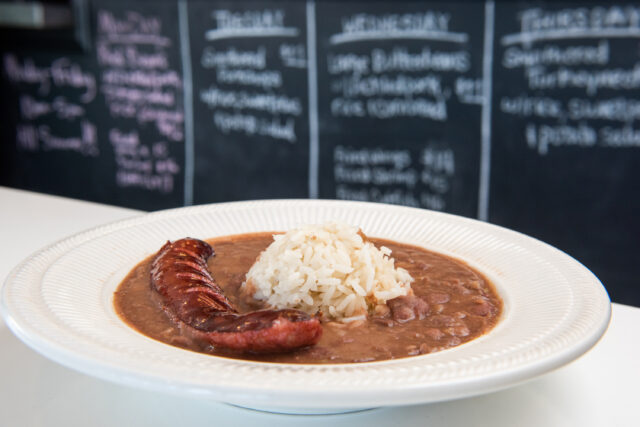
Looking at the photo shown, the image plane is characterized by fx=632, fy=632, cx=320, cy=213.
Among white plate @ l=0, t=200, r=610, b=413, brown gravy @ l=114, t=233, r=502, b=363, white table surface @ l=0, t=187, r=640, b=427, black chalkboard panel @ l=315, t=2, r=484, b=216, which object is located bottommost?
white table surface @ l=0, t=187, r=640, b=427

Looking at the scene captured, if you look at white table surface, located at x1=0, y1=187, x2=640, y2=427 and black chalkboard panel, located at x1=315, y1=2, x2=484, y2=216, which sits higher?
black chalkboard panel, located at x1=315, y1=2, x2=484, y2=216

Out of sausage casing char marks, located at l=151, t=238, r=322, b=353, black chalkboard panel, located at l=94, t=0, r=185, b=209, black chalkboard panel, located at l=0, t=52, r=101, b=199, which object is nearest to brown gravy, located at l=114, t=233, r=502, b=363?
sausage casing char marks, located at l=151, t=238, r=322, b=353

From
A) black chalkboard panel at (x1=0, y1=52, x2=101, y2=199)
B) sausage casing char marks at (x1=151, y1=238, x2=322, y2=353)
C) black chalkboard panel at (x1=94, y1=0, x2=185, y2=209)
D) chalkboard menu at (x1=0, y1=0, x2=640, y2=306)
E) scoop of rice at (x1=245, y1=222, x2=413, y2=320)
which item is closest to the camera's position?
sausage casing char marks at (x1=151, y1=238, x2=322, y2=353)

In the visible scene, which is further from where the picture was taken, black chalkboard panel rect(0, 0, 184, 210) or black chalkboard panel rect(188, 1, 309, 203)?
black chalkboard panel rect(0, 0, 184, 210)

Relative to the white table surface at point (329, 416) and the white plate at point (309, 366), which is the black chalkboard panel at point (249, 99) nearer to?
the white plate at point (309, 366)

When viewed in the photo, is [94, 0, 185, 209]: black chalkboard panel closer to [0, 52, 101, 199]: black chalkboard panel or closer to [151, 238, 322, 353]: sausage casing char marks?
[0, 52, 101, 199]: black chalkboard panel

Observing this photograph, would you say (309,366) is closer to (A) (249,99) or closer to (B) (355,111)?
(B) (355,111)

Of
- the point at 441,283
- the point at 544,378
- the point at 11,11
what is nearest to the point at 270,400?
the point at 544,378

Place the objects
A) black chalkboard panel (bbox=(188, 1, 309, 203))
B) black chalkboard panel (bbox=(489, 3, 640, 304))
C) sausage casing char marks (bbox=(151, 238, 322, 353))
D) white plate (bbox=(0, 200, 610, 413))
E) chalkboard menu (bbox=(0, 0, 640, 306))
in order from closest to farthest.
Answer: white plate (bbox=(0, 200, 610, 413)) < sausage casing char marks (bbox=(151, 238, 322, 353)) < black chalkboard panel (bbox=(489, 3, 640, 304)) < chalkboard menu (bbox=(0, 0, 640, 306)) < black chalkboard panel (bbox=(188, 1, 309, 203))
